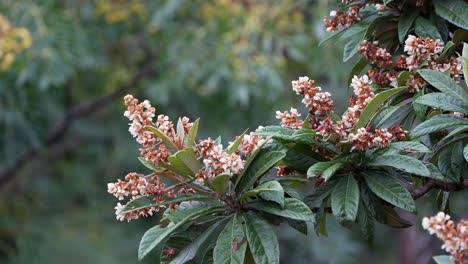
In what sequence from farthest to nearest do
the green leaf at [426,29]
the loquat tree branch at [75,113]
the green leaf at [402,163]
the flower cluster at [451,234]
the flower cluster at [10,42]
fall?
the loquat tree branch at [75,113] → the flower cluster at [10,42] → the green leaf at [426,29] → the green leaf at [402,163] → the flower cluster at [451,234]

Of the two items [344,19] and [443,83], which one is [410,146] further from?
[344,19]

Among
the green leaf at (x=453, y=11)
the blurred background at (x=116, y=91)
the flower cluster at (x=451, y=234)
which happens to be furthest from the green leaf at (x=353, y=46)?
the blurred background at (x=116, y=91)

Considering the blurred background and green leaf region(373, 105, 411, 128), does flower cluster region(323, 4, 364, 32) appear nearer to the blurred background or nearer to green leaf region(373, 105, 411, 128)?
green leaf region(373, 105, 411, 128)

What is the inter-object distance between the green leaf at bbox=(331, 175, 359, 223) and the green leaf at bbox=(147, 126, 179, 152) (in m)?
0.29

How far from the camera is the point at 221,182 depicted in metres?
1.23

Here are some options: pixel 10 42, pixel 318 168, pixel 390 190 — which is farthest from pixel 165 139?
pixel 10 42

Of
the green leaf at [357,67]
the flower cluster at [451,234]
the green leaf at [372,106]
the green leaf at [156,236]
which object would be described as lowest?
the flower cluster at [451,234]

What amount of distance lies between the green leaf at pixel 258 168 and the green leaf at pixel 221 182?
Result: 39 mm

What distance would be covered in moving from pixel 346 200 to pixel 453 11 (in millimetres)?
439

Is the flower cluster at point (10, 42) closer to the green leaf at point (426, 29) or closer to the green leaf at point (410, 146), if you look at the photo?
the green leaf at point (426, 29)

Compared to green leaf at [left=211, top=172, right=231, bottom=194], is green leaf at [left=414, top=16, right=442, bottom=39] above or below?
above

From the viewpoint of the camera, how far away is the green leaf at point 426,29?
4.54 ft

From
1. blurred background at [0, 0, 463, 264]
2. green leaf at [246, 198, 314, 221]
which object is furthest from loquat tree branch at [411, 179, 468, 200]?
blurred background at [0, 0, 463, 264]

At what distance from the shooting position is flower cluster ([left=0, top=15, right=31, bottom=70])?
3689 millimetres
